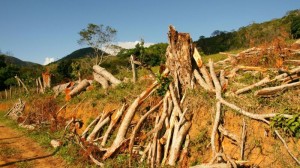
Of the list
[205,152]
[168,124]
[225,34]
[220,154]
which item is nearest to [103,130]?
[168,124]

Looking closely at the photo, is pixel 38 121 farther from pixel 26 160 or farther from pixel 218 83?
pixel 218 83

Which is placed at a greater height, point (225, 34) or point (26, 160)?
point (225, 34)

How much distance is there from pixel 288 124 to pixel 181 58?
13.7 feet

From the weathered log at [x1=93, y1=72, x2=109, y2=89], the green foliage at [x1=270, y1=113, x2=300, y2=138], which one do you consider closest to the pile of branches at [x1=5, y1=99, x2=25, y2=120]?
the weathered log at [x1=93, y1=72, x2=109, y2=89]

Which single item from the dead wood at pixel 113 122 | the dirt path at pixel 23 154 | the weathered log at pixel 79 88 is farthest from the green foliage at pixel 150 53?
the dead wood at pixel 113 122

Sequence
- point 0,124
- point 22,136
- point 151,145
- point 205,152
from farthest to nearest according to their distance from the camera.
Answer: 1. point 0,124
2. point 22,136
3. point 151,145
4. point 205,152

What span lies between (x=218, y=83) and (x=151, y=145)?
271 cm

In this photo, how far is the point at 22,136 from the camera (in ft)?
48.0

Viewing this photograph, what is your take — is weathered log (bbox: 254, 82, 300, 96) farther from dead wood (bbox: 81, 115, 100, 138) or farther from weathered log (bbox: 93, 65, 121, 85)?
weathered log (bbox: 93, 65, 121, 85)

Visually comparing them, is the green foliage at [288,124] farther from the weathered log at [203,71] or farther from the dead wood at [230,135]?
the weathered log at [203,71]

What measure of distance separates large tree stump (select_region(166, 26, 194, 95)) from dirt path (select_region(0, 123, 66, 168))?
4.58 metres

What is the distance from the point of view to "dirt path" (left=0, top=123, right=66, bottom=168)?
402 inches

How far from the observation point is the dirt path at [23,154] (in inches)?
402

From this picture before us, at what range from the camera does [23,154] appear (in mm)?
11461
